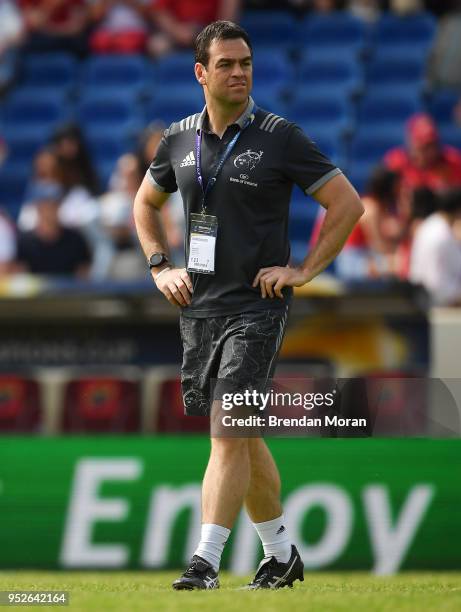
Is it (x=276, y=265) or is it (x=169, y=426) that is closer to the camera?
(x=276, y=265)

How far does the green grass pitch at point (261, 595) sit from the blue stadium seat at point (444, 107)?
7881 mm

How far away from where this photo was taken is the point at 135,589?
249 inches

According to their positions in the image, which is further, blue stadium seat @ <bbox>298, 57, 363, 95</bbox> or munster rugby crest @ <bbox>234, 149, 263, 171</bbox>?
blue stadium seat @ <bbox>298, 57, 363, 95</bbox>

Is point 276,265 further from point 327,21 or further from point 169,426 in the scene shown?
point 327,21

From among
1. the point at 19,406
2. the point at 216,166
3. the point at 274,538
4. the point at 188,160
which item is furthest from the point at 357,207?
the point at 19,406

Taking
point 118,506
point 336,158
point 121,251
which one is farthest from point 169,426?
point 336,158

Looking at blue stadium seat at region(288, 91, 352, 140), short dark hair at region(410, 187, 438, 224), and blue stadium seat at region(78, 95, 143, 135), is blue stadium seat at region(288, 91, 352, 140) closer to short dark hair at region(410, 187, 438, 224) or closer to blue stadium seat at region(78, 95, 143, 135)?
blue stadium seat at region(78, 95, 143, 135)

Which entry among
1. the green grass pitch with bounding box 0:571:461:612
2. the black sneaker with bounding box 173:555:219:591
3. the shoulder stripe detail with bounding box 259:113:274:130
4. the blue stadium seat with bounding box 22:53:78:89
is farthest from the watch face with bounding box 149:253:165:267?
the blue stadium seat with bounding box 22:53:78:89

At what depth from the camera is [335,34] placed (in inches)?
609

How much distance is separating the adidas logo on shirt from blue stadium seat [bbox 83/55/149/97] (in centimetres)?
983

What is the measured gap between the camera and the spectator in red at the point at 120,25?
52.0 ft

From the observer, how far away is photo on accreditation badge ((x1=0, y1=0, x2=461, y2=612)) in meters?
6.00

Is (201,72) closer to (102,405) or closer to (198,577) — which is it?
(198,577)

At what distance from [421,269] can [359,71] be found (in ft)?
15.8
